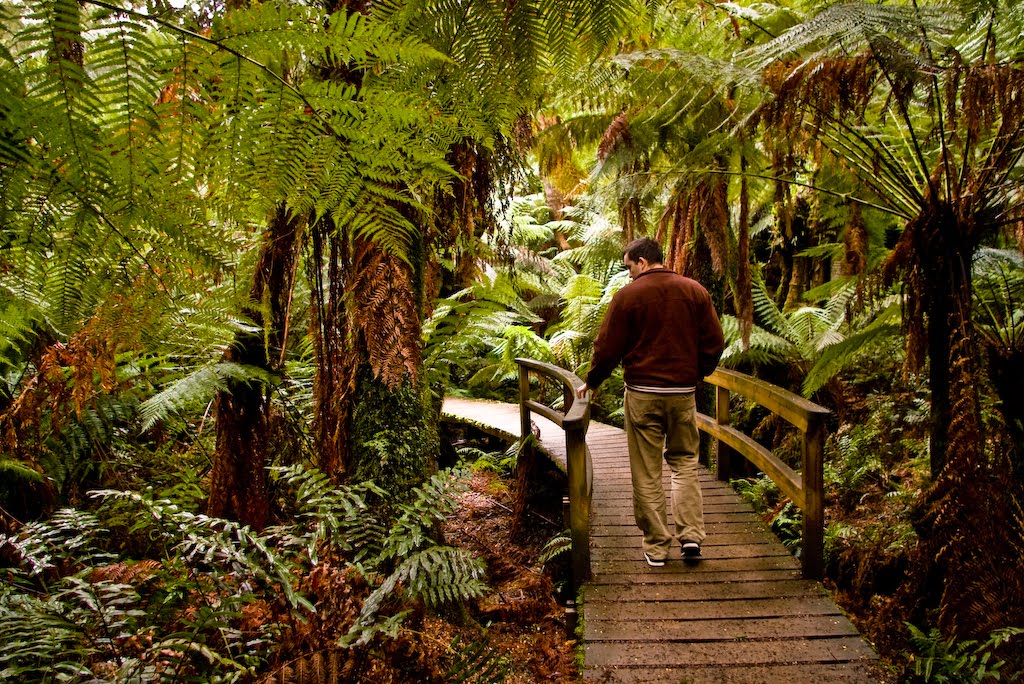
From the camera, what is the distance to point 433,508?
3291mm

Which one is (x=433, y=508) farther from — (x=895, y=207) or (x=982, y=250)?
(x=982, y=250)

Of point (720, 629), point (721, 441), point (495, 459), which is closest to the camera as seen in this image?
point (720, 629)

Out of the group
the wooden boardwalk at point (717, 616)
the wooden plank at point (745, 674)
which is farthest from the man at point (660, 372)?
the wooden plank at point (745, 674)

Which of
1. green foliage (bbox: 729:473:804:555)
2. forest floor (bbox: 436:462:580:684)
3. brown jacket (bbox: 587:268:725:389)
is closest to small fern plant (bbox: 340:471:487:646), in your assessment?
forest floor (bbox: 436:462:580:684)

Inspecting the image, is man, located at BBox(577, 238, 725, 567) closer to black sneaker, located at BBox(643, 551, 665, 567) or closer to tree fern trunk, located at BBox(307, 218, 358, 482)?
black sneaker, located at BBox(643, 551, 665, 567)

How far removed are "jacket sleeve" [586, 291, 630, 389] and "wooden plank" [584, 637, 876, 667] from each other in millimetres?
1637

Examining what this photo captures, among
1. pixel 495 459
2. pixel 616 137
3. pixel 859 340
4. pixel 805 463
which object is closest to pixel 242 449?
pixel 495 459

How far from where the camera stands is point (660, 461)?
3559 mm

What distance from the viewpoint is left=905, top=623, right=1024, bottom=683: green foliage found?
2473mm

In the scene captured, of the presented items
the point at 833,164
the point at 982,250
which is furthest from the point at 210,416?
the point at 982,250

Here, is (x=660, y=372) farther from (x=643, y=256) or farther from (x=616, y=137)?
(x=616, y=137)

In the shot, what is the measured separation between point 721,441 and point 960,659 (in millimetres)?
2425

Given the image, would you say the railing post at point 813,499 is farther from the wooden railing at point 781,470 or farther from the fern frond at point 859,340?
the fern frond at point 859,340

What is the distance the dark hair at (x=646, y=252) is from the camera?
3613mm
